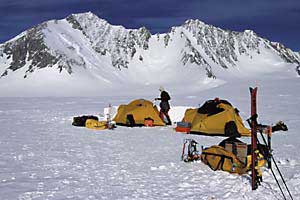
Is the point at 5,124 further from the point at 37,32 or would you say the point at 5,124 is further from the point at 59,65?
the point at 37,32

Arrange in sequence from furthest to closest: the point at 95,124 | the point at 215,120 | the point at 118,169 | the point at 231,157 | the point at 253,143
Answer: the point at 95,124, the point at 215,120, the point at 118,169, the point at 231,157, the point at 253,143

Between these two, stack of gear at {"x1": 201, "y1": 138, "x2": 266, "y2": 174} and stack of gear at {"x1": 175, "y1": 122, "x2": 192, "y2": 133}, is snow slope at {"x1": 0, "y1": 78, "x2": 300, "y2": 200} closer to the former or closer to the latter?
stack of gear at {"x1": 201, "y1": 138, "x2": 266, "y2": 174}

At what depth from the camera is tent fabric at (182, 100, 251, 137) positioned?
1591 centimetres

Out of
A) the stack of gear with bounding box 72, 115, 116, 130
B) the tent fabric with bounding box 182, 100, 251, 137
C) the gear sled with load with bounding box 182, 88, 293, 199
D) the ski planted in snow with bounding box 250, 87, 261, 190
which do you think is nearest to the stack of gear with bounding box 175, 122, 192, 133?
the tent fabric with bounding box 182, 100, 251, 137

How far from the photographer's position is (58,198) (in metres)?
7.71

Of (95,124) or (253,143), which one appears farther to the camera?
(95,124)

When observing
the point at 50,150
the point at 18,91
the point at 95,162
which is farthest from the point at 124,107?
the point at 18,91

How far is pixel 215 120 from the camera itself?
16.0 meters

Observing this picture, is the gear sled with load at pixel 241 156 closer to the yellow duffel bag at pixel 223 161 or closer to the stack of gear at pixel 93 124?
the yellow duffel bag at pixel 223 161

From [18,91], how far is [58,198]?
6111 inches

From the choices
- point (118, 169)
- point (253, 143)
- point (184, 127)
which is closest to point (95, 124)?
point (184, 127)

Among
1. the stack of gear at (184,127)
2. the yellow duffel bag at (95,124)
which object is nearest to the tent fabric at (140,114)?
the yellow duffel bag at (95,124)

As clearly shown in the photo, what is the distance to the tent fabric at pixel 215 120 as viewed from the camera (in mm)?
15914

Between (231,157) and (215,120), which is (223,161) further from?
(215,120)
